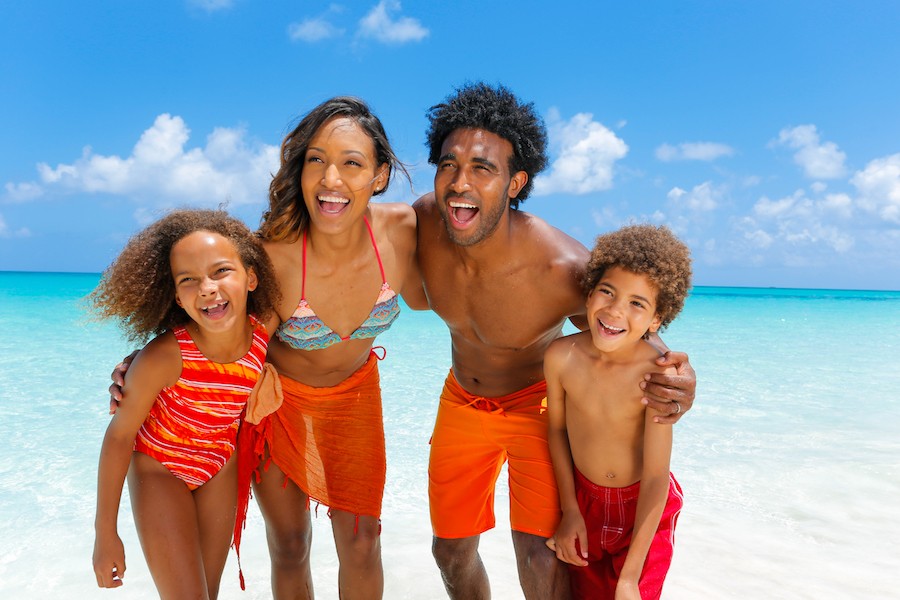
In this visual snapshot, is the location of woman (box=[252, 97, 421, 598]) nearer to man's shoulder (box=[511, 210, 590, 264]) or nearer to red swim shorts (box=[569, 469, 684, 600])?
man's shoulder (box=[511, 210, 590, 264])

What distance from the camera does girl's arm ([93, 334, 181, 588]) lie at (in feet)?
8.00

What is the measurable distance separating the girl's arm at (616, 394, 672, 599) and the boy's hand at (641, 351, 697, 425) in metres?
0.04

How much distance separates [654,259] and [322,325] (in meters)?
1.38

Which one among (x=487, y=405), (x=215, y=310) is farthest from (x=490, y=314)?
(x=215, y=310)

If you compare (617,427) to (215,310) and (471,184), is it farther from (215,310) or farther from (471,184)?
(215,310)

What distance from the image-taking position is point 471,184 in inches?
117

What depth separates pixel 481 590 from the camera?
3389 mm

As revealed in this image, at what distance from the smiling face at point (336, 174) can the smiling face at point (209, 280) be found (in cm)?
41

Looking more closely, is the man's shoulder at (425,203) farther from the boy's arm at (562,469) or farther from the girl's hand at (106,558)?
the girl's hand at (106,558)

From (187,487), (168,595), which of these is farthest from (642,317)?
(168,595)

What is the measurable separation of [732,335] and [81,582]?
15.0m

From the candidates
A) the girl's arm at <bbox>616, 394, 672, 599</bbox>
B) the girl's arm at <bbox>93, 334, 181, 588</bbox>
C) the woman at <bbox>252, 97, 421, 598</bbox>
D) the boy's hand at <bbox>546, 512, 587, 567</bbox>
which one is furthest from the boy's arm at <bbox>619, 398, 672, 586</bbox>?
the girl's arm at <bbox>93, 334, 181, 588</bbox>

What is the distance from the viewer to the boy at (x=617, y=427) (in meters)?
2.57

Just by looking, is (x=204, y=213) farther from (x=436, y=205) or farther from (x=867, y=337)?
(x=867, y=337)
